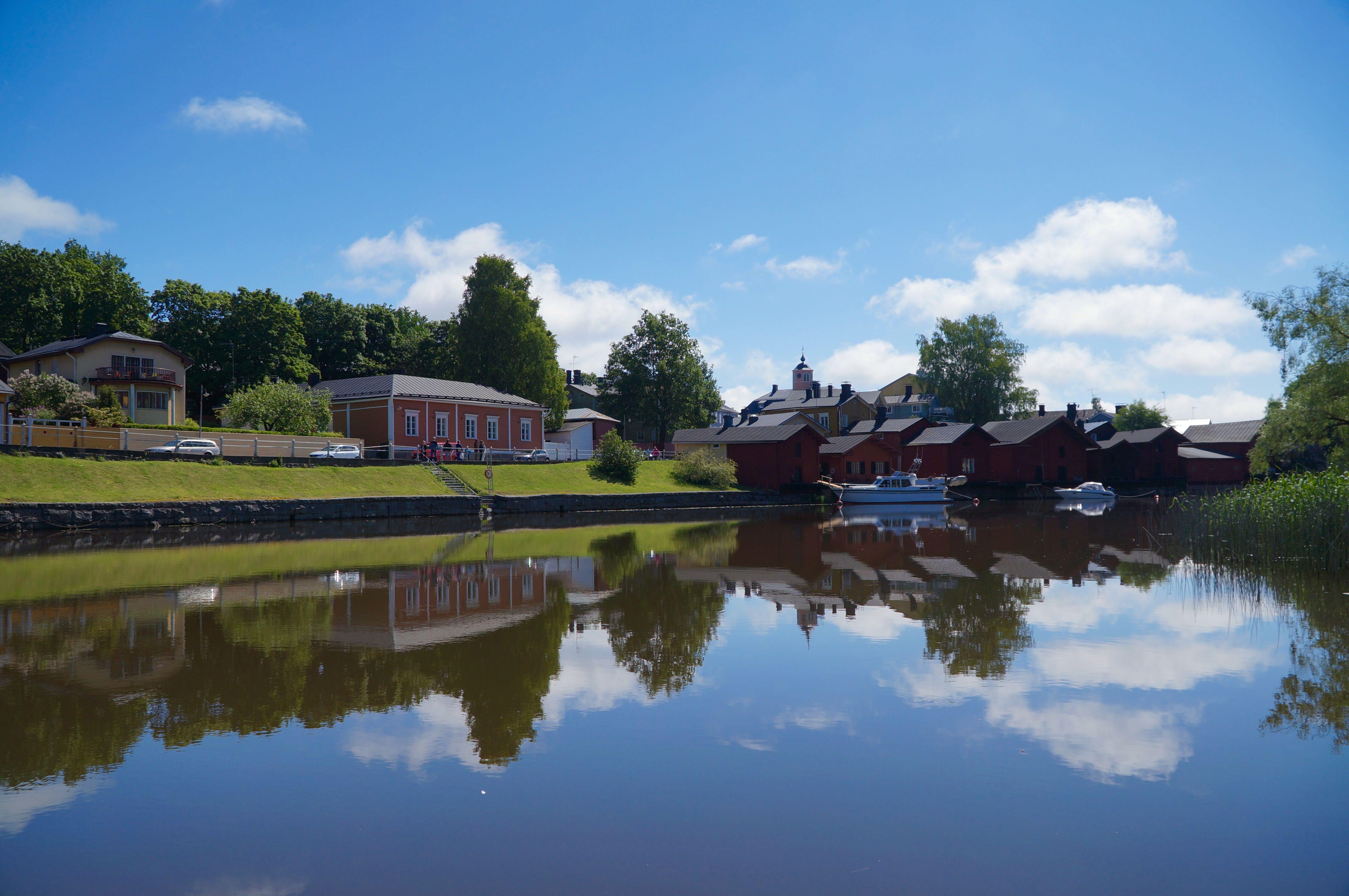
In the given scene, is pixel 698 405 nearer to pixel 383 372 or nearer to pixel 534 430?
pixel 534 430

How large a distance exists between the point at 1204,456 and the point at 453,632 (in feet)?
240

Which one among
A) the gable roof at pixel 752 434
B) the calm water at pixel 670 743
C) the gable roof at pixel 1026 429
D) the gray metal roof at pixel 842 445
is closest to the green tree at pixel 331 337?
the gable roof at pixel 752 434

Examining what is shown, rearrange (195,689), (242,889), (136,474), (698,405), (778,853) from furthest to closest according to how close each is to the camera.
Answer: (698,405) < (136,474) < (195,689) < (778,853) < (242,889)

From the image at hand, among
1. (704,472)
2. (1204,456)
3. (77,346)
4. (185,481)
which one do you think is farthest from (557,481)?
(1204,456)

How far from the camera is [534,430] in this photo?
184 feet

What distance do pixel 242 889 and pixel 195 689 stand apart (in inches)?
177

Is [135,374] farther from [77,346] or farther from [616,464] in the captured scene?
[616,464]

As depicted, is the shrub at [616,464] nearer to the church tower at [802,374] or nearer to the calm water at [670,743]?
the calm water at [670,743]

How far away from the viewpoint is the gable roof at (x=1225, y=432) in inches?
2714

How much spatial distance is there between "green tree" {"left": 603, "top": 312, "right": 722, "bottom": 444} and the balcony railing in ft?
110

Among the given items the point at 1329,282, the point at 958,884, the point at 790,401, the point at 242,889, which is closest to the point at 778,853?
the point at 958,884

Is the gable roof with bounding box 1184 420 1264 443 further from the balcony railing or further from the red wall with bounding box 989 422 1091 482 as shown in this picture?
the balcony railing

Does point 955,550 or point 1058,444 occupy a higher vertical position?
point 1058,444

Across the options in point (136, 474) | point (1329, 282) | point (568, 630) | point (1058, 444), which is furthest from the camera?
point (1058, 444)
